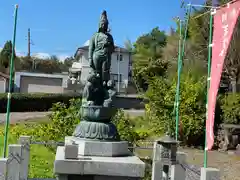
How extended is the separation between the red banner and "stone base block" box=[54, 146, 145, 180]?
1.65 m

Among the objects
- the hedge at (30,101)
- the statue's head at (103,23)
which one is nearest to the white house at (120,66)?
the hedge at (30,101)

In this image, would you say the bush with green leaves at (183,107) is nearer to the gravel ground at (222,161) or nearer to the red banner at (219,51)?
the gravel ground at (222,161)

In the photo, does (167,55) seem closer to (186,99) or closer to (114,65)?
(186,99)

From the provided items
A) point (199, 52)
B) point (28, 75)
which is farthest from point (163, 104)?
point (28, 75)

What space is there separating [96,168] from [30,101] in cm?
3092

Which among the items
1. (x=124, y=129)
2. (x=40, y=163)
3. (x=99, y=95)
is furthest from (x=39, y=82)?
(x=99, y=95)

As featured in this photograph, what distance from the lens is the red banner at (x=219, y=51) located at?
6.65 metres

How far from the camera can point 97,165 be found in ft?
18.8

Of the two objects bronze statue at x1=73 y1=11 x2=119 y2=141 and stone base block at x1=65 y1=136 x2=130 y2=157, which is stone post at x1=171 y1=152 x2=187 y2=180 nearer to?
bronze statue at x1=73 y1=11 x2=119 y2=141

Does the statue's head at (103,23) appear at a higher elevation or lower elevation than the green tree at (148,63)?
lower

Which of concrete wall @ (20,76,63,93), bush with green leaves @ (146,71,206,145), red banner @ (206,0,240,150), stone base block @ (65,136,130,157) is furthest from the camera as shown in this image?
concrete wall @ (20,76,63,93)

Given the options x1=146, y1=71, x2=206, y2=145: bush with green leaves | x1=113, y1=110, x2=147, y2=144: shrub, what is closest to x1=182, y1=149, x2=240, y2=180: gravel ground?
x1=146, y1=71, x2=206, y2=145: bush with green leaves

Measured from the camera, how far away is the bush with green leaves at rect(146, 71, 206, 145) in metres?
19.8

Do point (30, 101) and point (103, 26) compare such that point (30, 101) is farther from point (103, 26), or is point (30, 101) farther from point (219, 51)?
point (219, 51)
